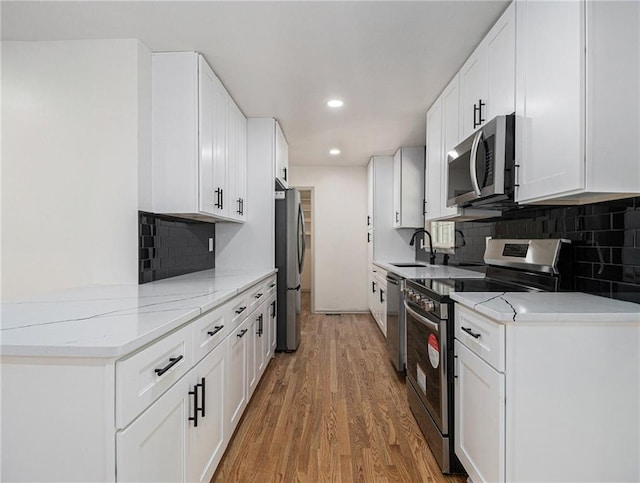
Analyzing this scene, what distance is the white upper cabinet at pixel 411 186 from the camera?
4.52 metres

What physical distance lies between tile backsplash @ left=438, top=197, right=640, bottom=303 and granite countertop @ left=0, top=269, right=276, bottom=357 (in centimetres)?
174

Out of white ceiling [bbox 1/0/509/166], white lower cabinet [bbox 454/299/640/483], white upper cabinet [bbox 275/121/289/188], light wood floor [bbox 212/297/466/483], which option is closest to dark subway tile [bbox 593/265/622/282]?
white lower cabinet [bbox 454/299/640/483]

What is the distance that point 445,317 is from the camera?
1795mm

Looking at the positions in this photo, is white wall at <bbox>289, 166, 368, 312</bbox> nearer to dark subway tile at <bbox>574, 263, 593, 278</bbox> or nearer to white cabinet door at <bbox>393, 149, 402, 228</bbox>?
white cabinet door at <bbox>393, 149, 402, 228</bbox>

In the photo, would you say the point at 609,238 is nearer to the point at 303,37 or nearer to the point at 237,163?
the point at 303,37

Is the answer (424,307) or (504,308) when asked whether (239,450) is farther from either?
(504,308)

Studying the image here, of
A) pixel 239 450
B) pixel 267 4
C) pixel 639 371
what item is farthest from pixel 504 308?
pixel 267 4

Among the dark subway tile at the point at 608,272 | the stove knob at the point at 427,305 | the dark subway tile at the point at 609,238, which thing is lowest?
the stove knob at the point at 427,305

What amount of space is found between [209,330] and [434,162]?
225 centimetres

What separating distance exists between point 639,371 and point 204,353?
1.64 meters

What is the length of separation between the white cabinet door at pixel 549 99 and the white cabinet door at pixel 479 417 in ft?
2.57

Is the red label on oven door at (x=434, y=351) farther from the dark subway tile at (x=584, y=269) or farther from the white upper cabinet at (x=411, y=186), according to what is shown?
the white upper cabinet at (x=411, y=186)

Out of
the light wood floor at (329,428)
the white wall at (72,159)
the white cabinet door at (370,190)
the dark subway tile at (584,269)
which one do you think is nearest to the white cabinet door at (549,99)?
the dark subway tile at (584,269)

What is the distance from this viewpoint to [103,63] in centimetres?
213
